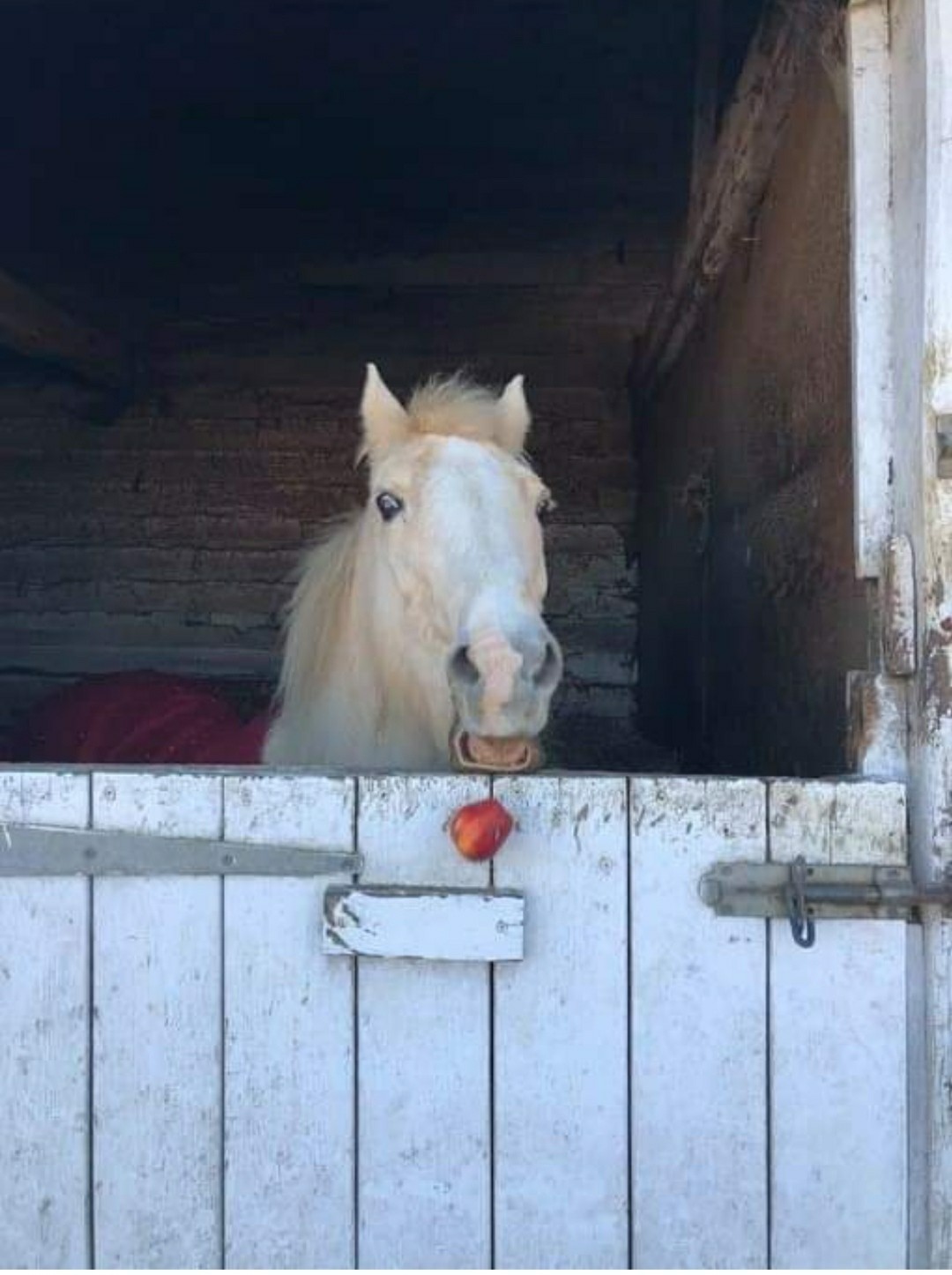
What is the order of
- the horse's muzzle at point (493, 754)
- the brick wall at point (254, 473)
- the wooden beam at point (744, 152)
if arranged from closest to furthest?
the horse's muzzle at point (493, 754), the wooden beam at point (744, 152), the brick wall at point (254, 473)

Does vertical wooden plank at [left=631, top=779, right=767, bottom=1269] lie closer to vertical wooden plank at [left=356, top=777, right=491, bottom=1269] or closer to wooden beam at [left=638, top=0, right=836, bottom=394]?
vertical wooden plank at [left=356, top=777, right=491, bottom=1269]

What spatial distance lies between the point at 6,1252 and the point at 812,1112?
103cm

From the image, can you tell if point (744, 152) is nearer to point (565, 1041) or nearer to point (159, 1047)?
point (565, 1041)

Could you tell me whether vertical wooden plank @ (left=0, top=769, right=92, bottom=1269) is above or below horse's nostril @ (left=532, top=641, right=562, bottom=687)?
below

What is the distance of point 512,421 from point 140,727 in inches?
61.3

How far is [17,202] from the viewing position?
477cm

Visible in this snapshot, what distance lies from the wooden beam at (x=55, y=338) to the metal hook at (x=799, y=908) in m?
2.79

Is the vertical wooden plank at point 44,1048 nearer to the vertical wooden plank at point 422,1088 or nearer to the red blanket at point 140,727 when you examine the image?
the vertical wooden plank at point 422,1088

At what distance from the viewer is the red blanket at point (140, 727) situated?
3414 mm

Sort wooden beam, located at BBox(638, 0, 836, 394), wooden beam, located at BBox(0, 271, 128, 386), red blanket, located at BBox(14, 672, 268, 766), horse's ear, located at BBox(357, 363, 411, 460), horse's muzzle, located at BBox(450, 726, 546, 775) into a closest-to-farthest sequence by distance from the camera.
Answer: horse's muzzle, located at BBox(450, 726, 546, 775) < wooden beam, located at BBox(638, 0, 836, 394) < horse's ear, located at BBox(357, 363, 411, 460) < red blanket, located at BBox(14, 672, 268, 766) < wooden beam, located at BBox(0, 271, 128, 386)

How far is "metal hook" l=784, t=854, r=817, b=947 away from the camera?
5.53 ft

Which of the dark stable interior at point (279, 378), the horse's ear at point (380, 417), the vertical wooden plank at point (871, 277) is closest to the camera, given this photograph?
the vertical wooden plank at point (871, 277)

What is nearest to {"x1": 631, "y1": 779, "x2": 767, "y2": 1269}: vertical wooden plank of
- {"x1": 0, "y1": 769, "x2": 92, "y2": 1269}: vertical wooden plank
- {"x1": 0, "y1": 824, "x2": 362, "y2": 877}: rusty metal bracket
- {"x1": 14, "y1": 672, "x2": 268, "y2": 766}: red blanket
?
{"x1": 0, "y1": 824, "x2": 362, "y2": 877}: rusty metal bracket

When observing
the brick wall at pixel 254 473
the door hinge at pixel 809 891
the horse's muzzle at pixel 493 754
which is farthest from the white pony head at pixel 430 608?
the brick wall at pixel 254 473
